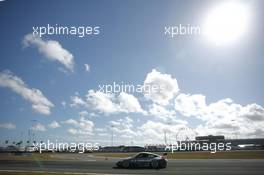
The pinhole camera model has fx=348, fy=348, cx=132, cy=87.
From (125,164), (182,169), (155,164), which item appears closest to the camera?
(182,169)

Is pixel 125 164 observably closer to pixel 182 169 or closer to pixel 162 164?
pixel 162 164

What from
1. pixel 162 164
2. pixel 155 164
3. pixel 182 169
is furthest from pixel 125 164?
pixel 182 169

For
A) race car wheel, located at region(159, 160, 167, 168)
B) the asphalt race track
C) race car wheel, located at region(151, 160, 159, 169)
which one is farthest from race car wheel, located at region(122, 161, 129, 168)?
race car wheel, located at region(159, 160, 167, 168)

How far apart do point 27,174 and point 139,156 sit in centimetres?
874

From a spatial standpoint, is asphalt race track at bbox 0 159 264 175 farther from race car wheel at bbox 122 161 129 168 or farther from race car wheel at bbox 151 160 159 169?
race car wheel at bbox 122 161 129 168

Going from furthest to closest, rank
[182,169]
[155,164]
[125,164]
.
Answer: [125,164] < [155,164] < [182,169]

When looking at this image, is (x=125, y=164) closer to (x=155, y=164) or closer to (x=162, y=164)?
(x=155, y=164)

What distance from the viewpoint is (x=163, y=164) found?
86.2 ft

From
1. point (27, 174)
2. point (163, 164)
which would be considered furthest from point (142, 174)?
point (27, 174)

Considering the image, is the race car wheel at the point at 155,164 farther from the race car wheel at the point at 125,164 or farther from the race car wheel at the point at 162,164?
the race car wheel at the point at 125,164

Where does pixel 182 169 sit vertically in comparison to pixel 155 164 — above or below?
below

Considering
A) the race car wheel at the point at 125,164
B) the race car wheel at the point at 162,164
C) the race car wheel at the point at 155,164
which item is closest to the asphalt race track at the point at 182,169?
the race car wheel at the point at 162,164

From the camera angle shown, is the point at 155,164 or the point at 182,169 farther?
the point at 155,164

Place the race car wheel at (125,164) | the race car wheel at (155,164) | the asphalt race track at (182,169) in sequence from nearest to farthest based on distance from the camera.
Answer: the asphalt race track at (182,169) → the race car wheel at (155,164) → the race car wheel at (125,164)
